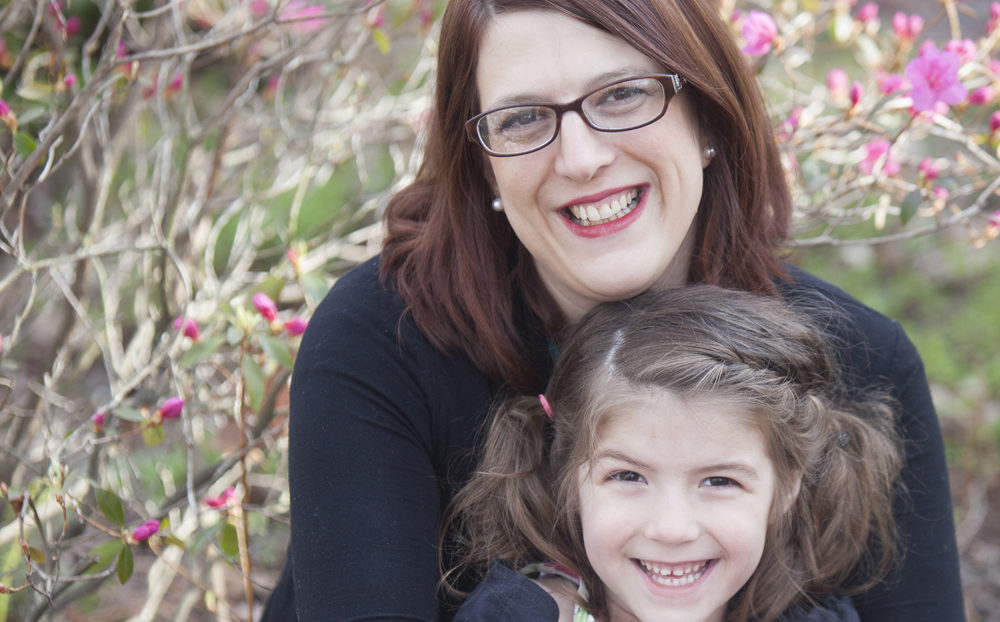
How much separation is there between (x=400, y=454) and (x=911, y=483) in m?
1.02

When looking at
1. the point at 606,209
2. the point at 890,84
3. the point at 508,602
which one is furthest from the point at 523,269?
the point at 890,84

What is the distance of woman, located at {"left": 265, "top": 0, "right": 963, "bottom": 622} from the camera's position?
1.68 m

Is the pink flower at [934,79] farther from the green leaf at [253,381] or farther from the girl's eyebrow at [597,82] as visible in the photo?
the green leaf at [253,381]

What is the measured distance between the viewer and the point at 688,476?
1.68 m

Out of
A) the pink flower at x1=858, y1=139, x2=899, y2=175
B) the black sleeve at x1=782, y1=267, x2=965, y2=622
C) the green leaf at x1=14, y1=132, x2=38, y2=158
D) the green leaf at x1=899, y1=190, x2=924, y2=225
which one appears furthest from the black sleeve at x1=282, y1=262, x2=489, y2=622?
the pink flower at x1=858, y1=139, x2=899, y2=175

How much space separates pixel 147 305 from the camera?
2.76m

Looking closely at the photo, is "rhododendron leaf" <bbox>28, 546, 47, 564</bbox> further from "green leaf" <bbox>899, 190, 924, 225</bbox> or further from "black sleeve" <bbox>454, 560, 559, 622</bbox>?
"green leaf" <bbox>899, 190, 924, 225</bbox>

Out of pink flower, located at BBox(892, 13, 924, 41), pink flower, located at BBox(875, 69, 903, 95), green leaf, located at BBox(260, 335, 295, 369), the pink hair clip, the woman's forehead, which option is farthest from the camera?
pink flower, located at BBox(892, 13, 924, 41)

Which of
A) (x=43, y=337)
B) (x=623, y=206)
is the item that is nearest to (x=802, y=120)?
(x=623, y=206)

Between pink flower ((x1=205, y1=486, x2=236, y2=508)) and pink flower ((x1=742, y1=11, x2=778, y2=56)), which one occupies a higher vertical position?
pink flower ((x1=742, y1=11, x2=778, y2=56))

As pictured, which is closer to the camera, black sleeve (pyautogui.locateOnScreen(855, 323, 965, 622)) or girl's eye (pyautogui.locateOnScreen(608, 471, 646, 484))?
girl's eye (pyautogui.locateOnScreen(608, 471, 646, 484))

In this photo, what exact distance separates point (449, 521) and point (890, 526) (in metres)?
0.86

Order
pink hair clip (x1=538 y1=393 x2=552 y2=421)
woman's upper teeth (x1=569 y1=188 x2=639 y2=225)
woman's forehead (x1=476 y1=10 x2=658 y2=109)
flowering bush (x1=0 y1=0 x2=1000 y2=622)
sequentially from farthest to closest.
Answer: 1. flowering bush (x1=0 y1=0 x2=1000 y2=622)
2. pink hair clip (x1=538 y1=393 x2=552 y2=421)
3. woman's upper teeth (x1=569 y1=188 x2=639 y2=225)
4. woman's forehead (x1=476 y1=10 x2=658 y2=109)

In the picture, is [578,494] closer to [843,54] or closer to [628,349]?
[628,349]
